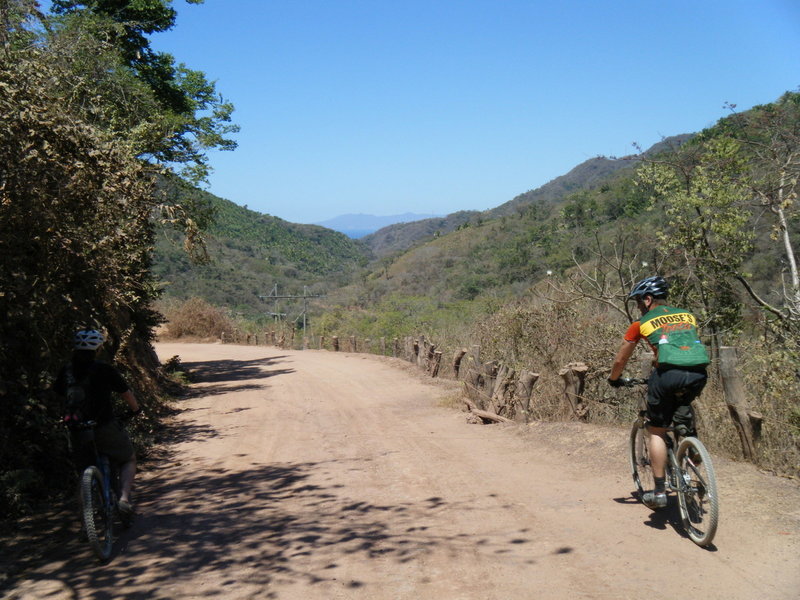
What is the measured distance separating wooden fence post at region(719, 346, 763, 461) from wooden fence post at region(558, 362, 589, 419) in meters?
2.39

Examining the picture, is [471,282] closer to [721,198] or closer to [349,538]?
[721,198]

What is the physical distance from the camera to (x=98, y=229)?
8.25 metres

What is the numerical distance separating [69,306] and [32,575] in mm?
3526

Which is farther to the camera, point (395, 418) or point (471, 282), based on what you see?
point (471, 282)

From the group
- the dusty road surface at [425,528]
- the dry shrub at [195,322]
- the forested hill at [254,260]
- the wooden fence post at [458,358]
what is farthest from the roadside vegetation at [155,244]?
the dry shrub at [195,322]

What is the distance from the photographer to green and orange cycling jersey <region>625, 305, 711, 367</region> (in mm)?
4863

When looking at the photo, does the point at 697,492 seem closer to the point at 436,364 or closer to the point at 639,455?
the point at 639,455

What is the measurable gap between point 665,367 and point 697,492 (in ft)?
3.09

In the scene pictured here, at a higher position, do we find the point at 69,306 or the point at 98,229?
the point at 98,229

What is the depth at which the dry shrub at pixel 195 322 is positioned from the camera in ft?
121

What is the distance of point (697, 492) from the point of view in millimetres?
4793

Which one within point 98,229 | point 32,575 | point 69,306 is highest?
point 98,229

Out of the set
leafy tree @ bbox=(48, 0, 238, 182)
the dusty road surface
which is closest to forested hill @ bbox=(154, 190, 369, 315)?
leafy tree @ bbox=(48, 0, 238, 182)

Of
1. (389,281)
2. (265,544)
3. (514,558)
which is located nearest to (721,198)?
(514,558)
